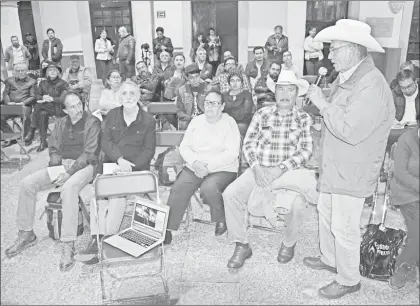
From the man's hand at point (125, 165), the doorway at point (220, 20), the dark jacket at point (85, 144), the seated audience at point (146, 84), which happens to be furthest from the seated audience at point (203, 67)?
the man's hand at point (125, 165)

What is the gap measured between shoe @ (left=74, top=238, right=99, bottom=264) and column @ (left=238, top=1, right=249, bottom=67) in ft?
25.7

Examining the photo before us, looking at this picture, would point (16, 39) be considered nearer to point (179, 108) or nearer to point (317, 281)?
point (179, 108)

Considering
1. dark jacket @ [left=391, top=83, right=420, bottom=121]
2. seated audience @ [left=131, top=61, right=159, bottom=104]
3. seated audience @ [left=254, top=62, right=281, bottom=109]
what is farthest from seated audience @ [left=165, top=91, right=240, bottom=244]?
seated audience @ [left=131, top=61, right=159, bottom=104]

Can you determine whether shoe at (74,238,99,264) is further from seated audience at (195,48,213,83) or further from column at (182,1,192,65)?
column at (182,1,192,65)

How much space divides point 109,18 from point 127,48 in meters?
1.86

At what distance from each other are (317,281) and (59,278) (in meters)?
1.97

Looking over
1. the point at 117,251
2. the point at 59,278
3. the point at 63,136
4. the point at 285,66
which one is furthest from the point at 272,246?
the point at 285,66

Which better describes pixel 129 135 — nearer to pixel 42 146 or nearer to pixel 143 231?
pixel 143 231

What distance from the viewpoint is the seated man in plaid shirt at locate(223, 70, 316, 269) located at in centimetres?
321

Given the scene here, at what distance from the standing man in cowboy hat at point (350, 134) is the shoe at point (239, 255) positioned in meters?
0.66

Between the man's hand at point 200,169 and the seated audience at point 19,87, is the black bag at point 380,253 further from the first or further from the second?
the seated audience at point 19,87

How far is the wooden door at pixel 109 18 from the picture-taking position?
1057 centimetres

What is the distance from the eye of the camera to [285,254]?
326 cm

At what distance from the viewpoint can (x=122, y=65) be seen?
9.70 meters
